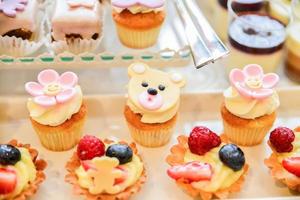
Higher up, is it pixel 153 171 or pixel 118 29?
pixel 118 29

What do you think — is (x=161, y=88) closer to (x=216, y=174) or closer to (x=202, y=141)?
(x=202, y=141)

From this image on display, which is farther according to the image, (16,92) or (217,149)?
(16,92)

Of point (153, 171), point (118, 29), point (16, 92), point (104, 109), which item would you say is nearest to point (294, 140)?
point (153, 171)

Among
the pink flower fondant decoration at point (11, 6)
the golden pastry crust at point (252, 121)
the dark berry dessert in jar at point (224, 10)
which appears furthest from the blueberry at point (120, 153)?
the dark berry dessert in jar at point (224, 10)

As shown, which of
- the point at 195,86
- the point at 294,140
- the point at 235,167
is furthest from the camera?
the point at 195,86

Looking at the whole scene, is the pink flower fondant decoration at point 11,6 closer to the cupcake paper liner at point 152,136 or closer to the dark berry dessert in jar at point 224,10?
the cupcake paper liner at point 152,136

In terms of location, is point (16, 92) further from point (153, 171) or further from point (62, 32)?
point (153, 171)

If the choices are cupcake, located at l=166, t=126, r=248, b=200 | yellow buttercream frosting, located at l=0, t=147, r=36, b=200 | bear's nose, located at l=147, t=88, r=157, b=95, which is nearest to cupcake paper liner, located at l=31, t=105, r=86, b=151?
yellow buttercream frosting, located at l=0, t=147, r=36, b=200
